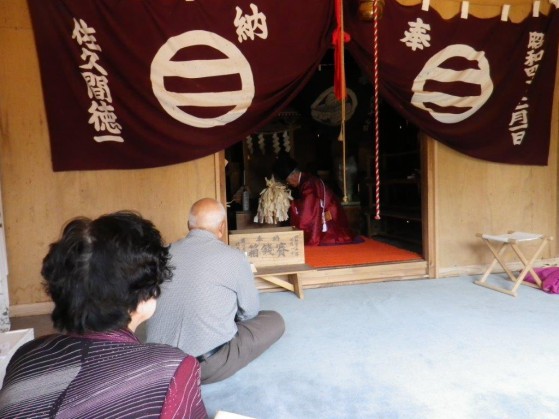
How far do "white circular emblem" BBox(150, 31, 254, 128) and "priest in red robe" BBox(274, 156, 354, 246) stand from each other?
2479 millimetres

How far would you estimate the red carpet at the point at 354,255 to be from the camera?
13.8 ft

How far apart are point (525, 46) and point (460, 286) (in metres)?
2.40

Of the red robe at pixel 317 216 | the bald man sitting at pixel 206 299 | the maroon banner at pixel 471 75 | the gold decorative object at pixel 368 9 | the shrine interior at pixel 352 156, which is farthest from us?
the red robe at pixel 317 216

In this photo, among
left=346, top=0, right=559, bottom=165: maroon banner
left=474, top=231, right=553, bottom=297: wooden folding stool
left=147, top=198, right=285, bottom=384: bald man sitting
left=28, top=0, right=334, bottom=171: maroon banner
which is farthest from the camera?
left=346, top=0, right=559, bottom=165: maroon banner

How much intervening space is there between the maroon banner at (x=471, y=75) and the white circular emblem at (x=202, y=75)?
1.00 metres

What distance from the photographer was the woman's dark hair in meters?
0.83

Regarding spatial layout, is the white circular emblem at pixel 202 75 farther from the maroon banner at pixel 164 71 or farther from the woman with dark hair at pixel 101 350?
the woman with dark hair at pixel 101 350

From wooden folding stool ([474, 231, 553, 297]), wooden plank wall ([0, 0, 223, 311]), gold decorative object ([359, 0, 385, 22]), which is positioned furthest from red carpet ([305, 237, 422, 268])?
gold decorative object ([359, 0, 385, 22])

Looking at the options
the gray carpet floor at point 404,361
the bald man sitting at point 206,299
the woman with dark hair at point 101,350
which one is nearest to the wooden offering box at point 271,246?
the gray carpet floor at point 404,361

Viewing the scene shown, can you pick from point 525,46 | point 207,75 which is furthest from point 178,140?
point 525,46

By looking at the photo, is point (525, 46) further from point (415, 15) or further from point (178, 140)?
point (178, 140)

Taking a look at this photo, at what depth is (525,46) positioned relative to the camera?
13.0 feet

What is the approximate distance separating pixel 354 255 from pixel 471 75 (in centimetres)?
215

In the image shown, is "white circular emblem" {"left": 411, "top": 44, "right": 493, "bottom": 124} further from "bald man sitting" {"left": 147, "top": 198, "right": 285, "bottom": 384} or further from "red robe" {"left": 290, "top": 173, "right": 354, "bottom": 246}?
"bald man sitting" {"left": 147, "top": 198, "right": 285, "bottom": 384}
